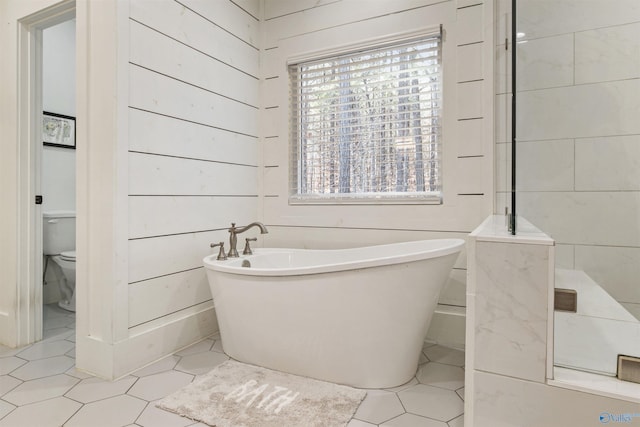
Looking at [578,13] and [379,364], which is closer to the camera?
[379,364]

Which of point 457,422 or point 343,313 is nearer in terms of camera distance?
point 457,422

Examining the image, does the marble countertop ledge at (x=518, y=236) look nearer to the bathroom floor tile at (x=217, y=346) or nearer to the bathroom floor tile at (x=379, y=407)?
the bathroom floor tile at (x=379, y=407)

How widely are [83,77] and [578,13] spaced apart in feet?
8.69

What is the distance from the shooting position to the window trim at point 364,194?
7.19 feet

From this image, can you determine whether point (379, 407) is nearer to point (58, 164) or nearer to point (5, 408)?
point (5, 408)

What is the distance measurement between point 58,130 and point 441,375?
3610mm

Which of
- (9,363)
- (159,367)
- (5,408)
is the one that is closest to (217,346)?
(159,367)

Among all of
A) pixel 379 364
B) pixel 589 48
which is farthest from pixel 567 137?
pixel 379 364

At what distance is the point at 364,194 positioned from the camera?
2.43 m

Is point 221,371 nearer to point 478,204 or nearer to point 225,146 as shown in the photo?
point 225,146

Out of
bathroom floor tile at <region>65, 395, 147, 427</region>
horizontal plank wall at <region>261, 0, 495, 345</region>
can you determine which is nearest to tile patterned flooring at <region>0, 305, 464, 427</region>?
bathroom floor tile at <region>65, 395, 147, 427</region>

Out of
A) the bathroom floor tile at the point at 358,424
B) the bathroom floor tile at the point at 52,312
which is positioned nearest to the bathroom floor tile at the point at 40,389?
the bathroom floor tile at the point at 52,312

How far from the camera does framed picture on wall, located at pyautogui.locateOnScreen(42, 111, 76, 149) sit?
2.98 metres

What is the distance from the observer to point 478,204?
207cm
